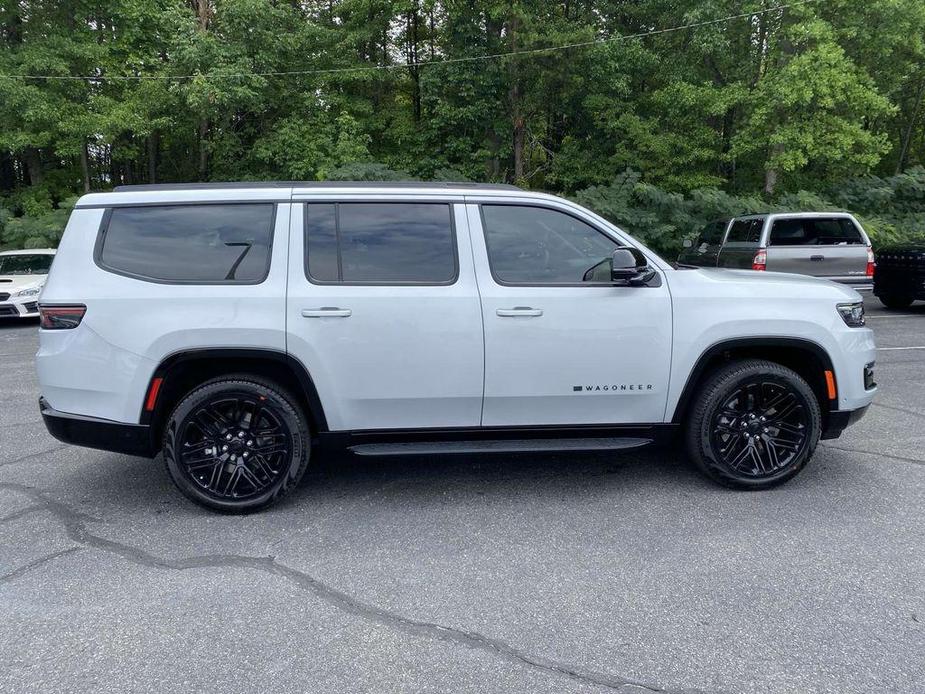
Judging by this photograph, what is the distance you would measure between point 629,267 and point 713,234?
1083 cm

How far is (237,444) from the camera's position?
3939mm

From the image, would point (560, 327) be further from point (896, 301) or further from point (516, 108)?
point (516, 108)

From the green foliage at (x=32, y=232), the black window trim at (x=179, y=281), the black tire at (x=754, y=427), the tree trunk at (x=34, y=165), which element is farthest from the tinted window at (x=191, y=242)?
the tree trunk at (x=34, y=165)

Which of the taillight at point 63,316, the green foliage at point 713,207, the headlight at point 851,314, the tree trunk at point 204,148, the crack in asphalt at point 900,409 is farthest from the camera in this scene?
the tree trunk at point 204,148

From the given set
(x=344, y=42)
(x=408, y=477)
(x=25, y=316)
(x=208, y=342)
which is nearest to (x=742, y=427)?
(x=408, y=477)

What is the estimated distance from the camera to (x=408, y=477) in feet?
15.1

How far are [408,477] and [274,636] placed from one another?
6.26 ft

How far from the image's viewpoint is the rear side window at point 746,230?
12.1 metres

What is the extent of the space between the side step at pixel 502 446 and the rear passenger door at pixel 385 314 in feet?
0.42

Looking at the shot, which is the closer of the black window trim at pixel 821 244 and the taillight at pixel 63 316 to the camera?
the taillight at pixel 63 316

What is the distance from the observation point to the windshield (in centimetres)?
1360

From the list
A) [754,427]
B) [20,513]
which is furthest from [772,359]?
[20,513]

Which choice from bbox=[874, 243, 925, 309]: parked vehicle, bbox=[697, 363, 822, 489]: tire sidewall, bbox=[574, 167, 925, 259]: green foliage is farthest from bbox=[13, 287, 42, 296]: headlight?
bbox=[874, 243, 925, 309]: parked vehicle

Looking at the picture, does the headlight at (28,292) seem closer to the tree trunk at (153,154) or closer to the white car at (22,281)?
the white car at (22,281)
